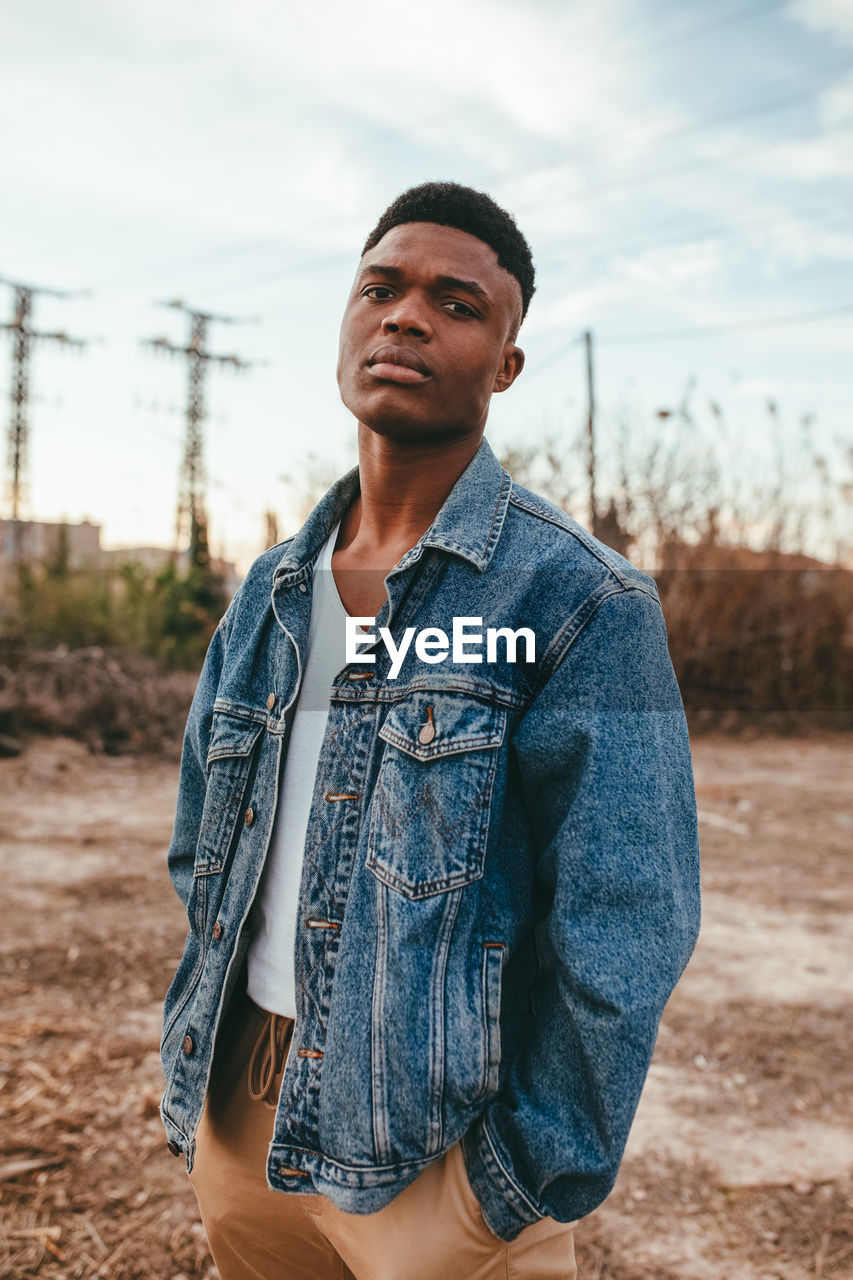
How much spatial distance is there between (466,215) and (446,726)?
95 cm

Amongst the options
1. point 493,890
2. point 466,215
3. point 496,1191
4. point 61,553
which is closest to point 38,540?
point 61,553

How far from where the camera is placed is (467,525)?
1.52 m

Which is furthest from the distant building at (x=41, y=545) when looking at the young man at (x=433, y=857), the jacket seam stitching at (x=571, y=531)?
the jacket seam stitching at (x=571, y=531)

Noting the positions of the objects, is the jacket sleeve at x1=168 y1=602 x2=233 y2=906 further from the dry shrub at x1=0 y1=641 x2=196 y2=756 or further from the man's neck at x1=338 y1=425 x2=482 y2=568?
the dry shrub at x1=0 y1=641 x2=196 y2=756

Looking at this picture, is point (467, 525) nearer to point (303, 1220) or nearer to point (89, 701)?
point (303, 1220)

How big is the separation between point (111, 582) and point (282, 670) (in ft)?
48.3

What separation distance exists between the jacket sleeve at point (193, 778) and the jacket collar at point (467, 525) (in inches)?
10.1

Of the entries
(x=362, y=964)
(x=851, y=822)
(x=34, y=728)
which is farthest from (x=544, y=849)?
(x=34, y=728)

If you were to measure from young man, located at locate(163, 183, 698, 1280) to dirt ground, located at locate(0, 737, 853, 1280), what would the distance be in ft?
4.77

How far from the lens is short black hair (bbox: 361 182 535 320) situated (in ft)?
5.48

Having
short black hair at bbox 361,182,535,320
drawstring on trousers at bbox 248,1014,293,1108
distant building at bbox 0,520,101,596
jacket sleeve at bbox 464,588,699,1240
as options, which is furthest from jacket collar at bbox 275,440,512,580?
distant building at bbox 0,520,101,596

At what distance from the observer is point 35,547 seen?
89.1 feet

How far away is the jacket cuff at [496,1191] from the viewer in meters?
1.27

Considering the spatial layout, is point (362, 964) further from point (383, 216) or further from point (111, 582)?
point (111, 582)
